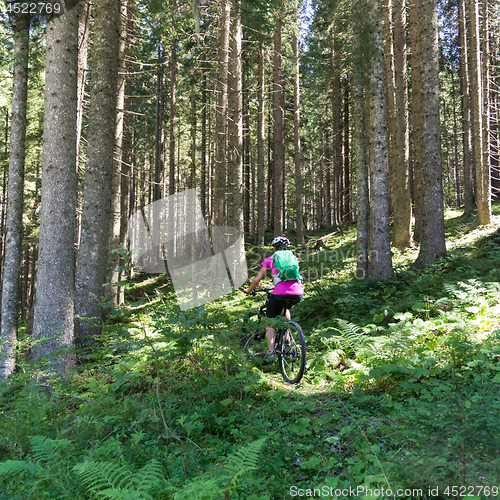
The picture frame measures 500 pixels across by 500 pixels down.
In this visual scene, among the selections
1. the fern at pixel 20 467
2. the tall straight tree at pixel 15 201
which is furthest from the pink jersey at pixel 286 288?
the tall straight tree at pixel 15 201

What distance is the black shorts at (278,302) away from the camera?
5648mm

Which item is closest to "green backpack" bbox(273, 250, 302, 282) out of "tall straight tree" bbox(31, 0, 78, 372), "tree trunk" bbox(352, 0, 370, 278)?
"tall straight tree" bbox(31, 0, 78, 372)

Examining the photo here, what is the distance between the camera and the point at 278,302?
224 inches

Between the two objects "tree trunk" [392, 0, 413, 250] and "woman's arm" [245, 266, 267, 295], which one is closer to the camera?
"woman's arm" [245, 266, 267, 295]

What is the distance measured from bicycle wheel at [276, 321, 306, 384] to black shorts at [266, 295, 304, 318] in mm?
334

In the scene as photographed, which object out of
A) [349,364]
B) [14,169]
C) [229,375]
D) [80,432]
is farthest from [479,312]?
[14,169]

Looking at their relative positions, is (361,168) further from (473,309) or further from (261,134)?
(261,134)

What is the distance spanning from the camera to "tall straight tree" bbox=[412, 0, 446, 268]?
9406 mm

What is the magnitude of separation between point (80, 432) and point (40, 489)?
1.00 meters

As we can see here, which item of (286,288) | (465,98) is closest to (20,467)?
(286,288)

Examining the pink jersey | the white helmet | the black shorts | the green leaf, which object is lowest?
the green leaf

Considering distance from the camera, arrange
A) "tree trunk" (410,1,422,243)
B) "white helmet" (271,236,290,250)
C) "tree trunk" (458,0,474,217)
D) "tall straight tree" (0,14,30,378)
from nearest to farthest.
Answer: "white helmet" (271,236,290,250)
"tall straight tree" (0,14,30,378)
"tree trunk" (410,1,422,243)
"tree trunk" (458,0,474,217)

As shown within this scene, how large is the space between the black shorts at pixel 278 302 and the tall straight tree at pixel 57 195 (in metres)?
3.57

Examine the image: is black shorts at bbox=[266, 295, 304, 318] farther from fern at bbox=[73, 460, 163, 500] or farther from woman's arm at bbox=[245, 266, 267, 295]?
fern at bbox=[73, 460, 163, 500]
